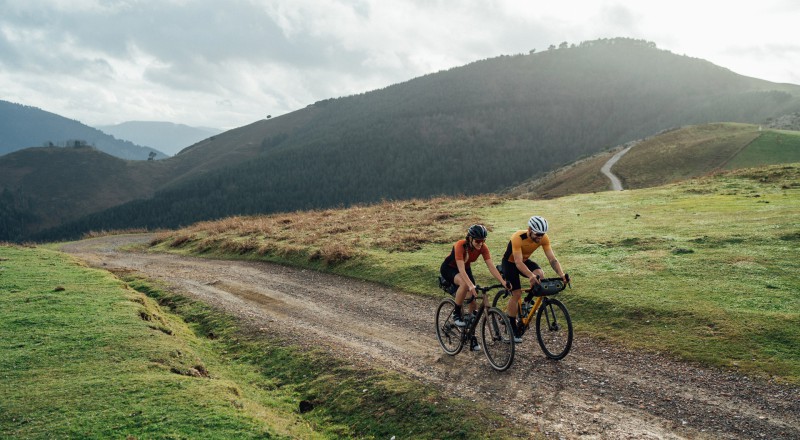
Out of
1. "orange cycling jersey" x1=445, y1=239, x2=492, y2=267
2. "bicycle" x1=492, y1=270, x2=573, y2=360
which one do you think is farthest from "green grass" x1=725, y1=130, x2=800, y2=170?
"orange cycling jersey" x1=445, y1=239, x2=492, y2=267

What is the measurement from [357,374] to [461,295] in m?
3.15

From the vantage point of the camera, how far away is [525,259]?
36.7 ft

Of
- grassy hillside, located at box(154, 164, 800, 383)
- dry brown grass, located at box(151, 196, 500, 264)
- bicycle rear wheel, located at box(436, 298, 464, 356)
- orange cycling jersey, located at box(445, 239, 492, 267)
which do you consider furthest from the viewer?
dry brown grass, located at box(151, 196, 500, 264)

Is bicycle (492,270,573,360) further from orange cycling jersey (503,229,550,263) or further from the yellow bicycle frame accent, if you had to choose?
orange cycling jersey (503,229,550,263)

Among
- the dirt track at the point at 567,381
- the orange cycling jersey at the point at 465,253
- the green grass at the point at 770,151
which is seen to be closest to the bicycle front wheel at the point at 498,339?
the dirt track at the point at 567,381

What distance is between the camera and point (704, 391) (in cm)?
940

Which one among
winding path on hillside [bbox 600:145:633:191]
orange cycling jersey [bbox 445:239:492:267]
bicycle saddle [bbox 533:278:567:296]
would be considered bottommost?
bicycle saddle [bbox 533:278:567:296]

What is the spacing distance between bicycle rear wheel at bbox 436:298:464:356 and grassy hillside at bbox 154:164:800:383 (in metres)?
3.79

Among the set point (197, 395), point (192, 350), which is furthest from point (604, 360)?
point (192, 350)

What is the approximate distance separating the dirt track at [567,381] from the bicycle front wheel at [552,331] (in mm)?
279

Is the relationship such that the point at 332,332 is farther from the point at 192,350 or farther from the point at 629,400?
the point at 629,400

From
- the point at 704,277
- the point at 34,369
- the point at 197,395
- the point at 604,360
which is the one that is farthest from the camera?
the point at 704,277

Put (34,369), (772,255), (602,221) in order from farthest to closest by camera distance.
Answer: (602,221), (772,255), (34,369)

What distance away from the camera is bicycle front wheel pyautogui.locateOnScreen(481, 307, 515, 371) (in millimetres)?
10492
